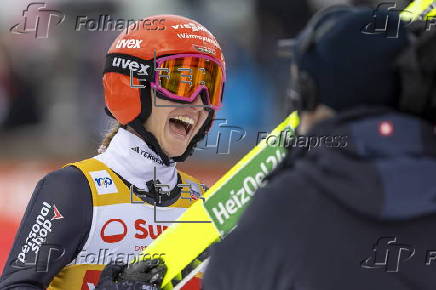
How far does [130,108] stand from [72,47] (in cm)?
847

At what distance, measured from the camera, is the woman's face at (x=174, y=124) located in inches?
120

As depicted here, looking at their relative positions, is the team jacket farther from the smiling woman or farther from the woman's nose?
the woman's nose

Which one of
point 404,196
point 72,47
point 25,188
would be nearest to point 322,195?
point 404,196

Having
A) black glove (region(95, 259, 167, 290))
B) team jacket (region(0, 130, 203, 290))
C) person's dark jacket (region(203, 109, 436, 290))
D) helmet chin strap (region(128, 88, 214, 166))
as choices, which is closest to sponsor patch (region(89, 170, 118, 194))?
team jacket (region(0, 130, 203, 290))

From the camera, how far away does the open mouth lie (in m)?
3.10

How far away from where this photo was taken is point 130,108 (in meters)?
3.07

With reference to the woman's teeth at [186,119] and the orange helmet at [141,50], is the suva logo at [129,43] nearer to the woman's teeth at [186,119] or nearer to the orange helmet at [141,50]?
the orange helmet at [141,50]

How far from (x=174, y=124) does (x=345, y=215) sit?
1.46 meters

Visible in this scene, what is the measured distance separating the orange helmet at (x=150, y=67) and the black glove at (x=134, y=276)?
1.80ft

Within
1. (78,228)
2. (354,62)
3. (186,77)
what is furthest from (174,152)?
(354,62)

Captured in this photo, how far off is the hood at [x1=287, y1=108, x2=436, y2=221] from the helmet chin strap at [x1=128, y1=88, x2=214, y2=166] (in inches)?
52.6

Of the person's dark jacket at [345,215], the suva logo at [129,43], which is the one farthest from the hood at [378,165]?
the suva logo at [129,43]

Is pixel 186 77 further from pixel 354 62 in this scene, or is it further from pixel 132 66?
pixel 354 62

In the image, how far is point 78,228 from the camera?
2.78 m
